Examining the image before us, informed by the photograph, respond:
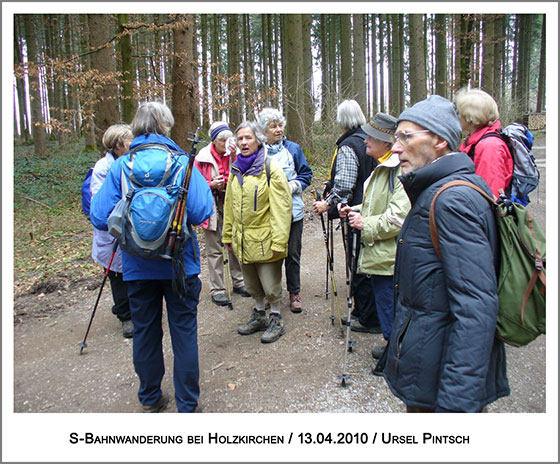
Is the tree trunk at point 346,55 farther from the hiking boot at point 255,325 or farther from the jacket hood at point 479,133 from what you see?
the hiking boot at point 255,325

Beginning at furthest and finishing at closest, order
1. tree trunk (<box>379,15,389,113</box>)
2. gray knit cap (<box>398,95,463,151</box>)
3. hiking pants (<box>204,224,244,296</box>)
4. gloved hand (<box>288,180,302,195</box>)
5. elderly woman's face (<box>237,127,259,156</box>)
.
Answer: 1. tree trunk (<box>379,15,389,113</box>)
2. hiking pants (<box>204,224,244,296</box>)
3. gloved hand (<box>288,180,302,195</box>)
4. elderly woman's face (<box>237,127,259,156</box>)
5. gray knit cap (<box>398,95,463,151</box>)

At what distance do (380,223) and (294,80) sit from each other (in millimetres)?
9552

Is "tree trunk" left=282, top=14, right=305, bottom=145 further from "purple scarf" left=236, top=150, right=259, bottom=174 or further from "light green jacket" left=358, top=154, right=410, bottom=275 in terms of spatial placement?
"light green jacket" left=358, top=154, right=410, bottom=275

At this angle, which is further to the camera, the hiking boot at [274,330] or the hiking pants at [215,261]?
the hiking pants at [215,261]

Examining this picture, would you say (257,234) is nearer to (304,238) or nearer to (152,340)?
Answer: (152,340)

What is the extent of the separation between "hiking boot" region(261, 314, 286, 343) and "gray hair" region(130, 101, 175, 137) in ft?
7.39

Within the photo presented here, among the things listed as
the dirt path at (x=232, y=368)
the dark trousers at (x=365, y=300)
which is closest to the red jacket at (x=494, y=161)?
the dark trousers at (x=365, y=300)

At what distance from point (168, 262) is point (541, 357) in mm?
3474

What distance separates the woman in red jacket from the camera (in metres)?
3.37

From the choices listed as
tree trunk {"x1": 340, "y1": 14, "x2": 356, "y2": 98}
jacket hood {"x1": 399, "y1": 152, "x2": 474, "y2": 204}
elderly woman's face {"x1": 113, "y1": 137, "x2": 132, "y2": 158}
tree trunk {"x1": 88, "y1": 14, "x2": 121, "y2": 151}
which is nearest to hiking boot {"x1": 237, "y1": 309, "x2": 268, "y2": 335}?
elderly woman's face {"x1": 113, "y1": 137, "x2": 132, "y2": 158}

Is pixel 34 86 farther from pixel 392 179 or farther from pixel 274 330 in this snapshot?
pixel 392 179

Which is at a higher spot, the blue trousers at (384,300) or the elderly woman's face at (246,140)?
the elderly woman's face at (246,140)

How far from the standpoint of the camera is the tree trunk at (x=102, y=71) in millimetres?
10180

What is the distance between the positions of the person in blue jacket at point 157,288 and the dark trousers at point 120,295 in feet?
4.85
